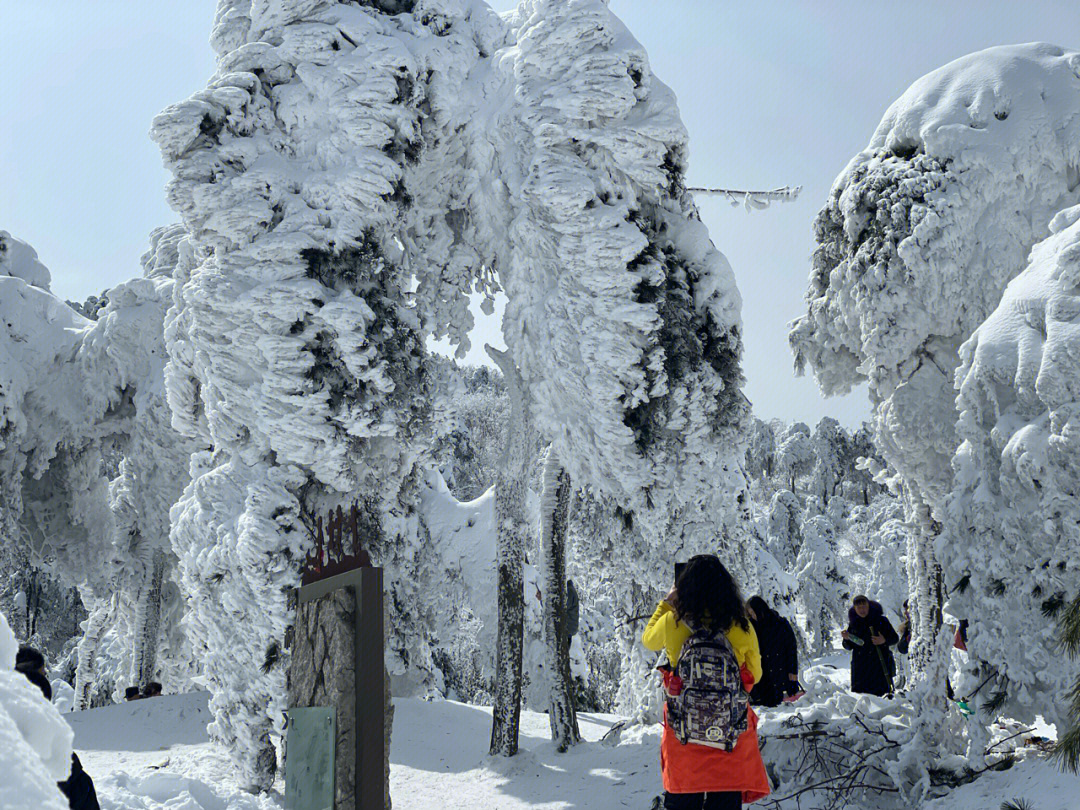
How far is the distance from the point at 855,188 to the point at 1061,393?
5345mm

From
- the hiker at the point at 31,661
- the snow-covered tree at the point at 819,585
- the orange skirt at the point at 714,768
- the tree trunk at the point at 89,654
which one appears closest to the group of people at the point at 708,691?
the orange skirt at the point at 714,768

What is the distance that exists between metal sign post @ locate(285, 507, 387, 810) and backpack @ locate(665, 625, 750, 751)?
1.30 meters

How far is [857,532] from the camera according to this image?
37.3m

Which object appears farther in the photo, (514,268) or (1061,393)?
(514,268)

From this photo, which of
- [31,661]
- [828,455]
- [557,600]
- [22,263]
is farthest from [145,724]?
[828,455]

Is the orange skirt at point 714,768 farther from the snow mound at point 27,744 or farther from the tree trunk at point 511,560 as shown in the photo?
the tree trunk at point 511,560

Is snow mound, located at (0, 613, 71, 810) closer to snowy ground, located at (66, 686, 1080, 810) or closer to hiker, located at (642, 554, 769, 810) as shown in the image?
hiker, located at (642, 554, 769, 810)

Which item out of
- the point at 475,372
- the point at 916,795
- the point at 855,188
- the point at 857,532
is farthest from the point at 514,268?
the point at 475,372

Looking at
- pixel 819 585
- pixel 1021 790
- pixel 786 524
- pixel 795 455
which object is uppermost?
pixel 795 455

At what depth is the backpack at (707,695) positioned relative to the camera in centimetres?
395

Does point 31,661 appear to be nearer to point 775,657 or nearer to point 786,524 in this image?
point 775,657

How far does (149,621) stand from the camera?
15078mm

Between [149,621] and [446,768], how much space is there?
8.64m

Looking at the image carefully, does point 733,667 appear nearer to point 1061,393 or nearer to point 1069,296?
point 1061,393
